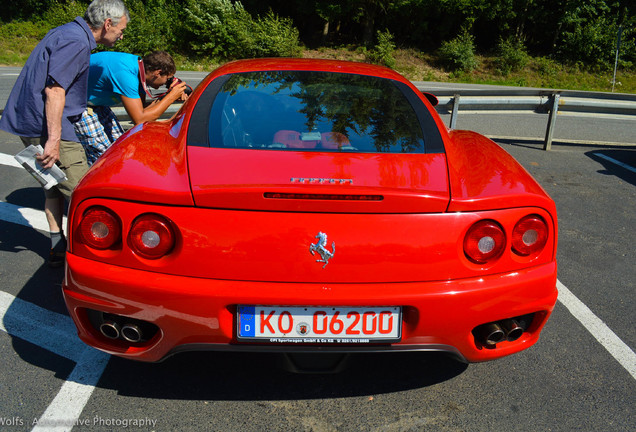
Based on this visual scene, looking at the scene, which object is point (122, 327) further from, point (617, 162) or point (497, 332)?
point (617, 162)

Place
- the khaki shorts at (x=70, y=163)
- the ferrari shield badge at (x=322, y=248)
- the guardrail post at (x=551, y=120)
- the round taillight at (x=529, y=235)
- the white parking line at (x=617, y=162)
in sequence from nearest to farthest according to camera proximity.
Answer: the ferrari shield badge at (x=322, y=248)
the round taillight at (x=529, y=235)
the khaki shorts at (x=70, y=163)
the white parking line at (x=617, y=162)
the guardrail post at (x=551, y=120)

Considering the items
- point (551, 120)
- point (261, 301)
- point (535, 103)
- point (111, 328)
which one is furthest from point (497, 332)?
point (535, 103)

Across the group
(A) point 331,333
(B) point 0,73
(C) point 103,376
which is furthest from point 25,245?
(B) point 0,73

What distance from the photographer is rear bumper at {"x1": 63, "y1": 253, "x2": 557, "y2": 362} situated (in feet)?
6.74

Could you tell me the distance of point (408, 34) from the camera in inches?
1240

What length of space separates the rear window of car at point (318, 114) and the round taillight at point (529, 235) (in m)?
0.52

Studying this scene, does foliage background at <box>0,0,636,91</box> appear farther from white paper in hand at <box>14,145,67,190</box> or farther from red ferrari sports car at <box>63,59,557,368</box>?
red ferrari sports car at <box>63,59,557,368</box>

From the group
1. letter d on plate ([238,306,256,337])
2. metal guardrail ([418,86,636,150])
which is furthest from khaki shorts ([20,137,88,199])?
metal guardrail ([418,86,636,150])

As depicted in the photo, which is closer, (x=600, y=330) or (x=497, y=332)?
(x=497, y=332)

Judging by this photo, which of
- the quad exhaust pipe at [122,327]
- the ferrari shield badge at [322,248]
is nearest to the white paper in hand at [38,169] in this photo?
the quad exhaust pipe at [122,327]

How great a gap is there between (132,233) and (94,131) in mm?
2063

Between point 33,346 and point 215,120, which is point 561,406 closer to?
point 215,120

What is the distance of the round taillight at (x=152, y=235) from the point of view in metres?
2.09

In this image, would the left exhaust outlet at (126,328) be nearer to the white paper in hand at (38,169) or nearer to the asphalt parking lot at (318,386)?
the asphalt parking lot at (318,386)
